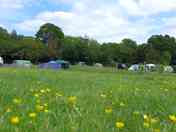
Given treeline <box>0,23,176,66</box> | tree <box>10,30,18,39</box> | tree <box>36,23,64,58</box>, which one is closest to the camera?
treeline <box>0,23,176,66</box>

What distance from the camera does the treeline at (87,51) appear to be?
84.5 metres

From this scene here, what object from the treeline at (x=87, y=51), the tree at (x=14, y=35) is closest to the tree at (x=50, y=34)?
the treeline at (x=87, y=51)

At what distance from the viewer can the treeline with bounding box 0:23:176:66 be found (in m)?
84.5

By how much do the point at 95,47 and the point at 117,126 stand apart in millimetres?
87534

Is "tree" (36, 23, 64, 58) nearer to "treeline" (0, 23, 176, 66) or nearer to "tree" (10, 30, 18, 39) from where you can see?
"treeline" (0, 23, 176, 66)

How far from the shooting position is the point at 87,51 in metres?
88.5

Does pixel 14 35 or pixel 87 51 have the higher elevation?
pixel 14 35

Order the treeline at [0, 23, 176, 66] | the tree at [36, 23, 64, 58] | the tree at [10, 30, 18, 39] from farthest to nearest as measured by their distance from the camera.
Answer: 1. the tree at [36, 23, 64, 58]
2. the tree at [10, 30, 18, 39]
3. the treeline at [0, 23, 176, 66]

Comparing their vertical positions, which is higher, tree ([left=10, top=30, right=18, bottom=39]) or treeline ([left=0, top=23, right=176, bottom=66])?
tree ([left=10, top=30, right=18, bottom=39])

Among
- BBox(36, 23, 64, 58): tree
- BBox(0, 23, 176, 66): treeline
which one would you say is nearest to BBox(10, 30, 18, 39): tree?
BBox(0, 23, 176, 66): treeline

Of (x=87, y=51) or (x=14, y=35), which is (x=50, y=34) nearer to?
(x=14, y=35)

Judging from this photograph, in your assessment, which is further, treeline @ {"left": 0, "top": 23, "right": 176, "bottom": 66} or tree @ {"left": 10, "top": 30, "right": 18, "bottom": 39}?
tree @ {"left": 10, "top": 30, "right": 18, "bottom": 39}

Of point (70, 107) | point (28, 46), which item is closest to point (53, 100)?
point (70, 107)

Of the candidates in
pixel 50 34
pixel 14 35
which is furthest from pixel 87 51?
pixel 14 35
